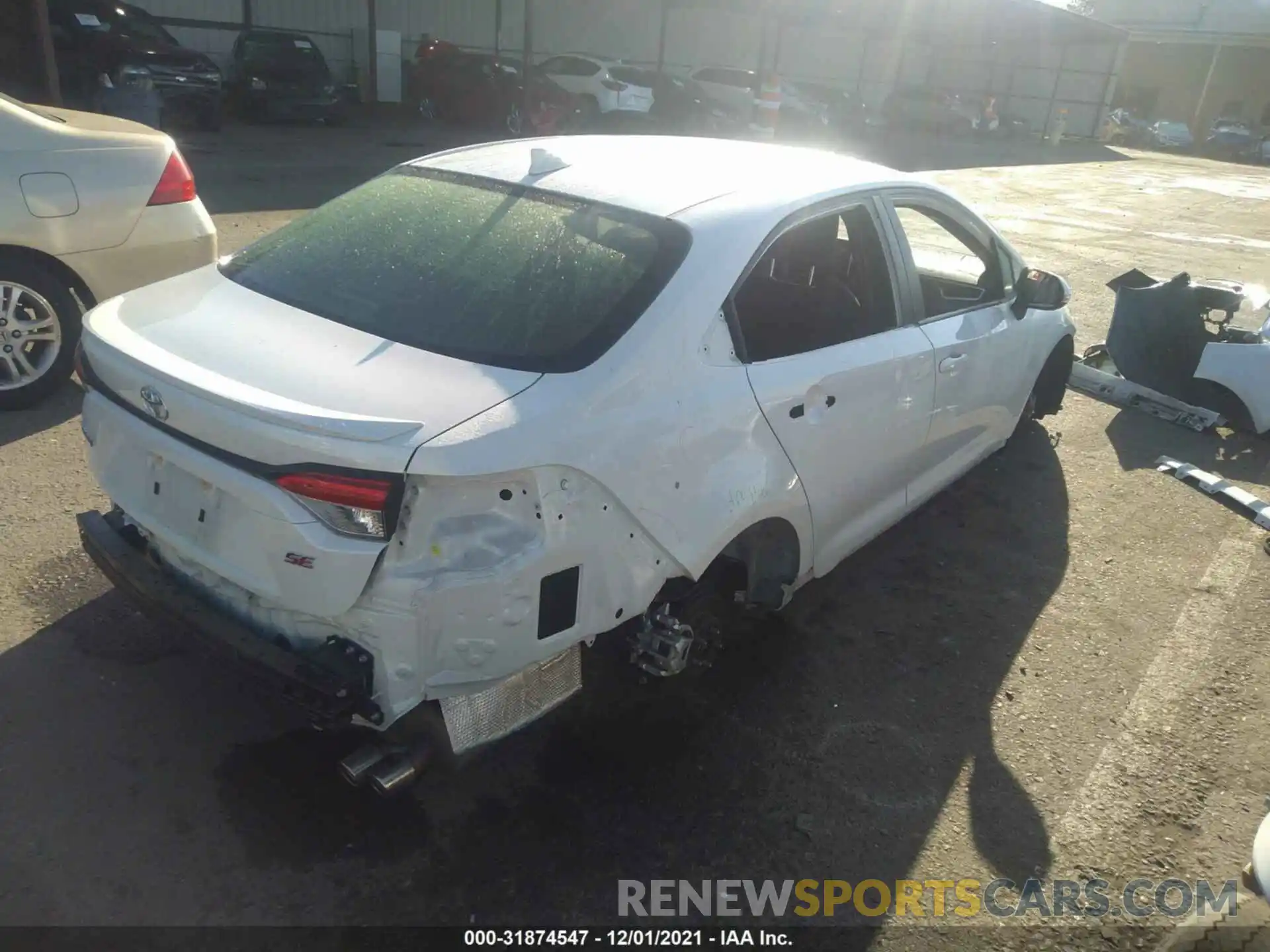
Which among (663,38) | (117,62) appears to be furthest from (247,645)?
(663,38)

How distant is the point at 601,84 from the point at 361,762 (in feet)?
71.1

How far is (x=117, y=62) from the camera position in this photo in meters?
14.9

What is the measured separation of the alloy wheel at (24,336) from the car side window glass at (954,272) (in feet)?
13.3

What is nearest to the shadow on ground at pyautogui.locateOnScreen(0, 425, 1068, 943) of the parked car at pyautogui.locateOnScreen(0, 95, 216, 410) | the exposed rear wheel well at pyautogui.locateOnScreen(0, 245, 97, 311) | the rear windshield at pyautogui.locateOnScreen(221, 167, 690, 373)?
the rear windshield at pyautogui.locateOnScreen(221, 167, 690, 373)

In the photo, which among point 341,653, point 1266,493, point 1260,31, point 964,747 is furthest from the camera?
point 1260,31

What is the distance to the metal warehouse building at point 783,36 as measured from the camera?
22.3 m

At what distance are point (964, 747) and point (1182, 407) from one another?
407 centimetres

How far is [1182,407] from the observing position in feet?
20.1

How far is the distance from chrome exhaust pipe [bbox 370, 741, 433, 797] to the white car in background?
21102 millimetres

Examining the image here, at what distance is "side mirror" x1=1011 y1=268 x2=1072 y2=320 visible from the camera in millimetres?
4332

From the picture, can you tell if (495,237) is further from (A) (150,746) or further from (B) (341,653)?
(A) (150,746)

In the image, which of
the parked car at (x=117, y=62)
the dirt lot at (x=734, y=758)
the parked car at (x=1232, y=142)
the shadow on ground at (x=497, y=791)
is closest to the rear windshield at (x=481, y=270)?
the shadow on ground at (x=497, y=791)

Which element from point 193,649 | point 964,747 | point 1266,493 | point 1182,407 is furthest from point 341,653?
point 1182,407

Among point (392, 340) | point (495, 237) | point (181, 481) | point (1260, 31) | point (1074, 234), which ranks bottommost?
point (1074, 234)
